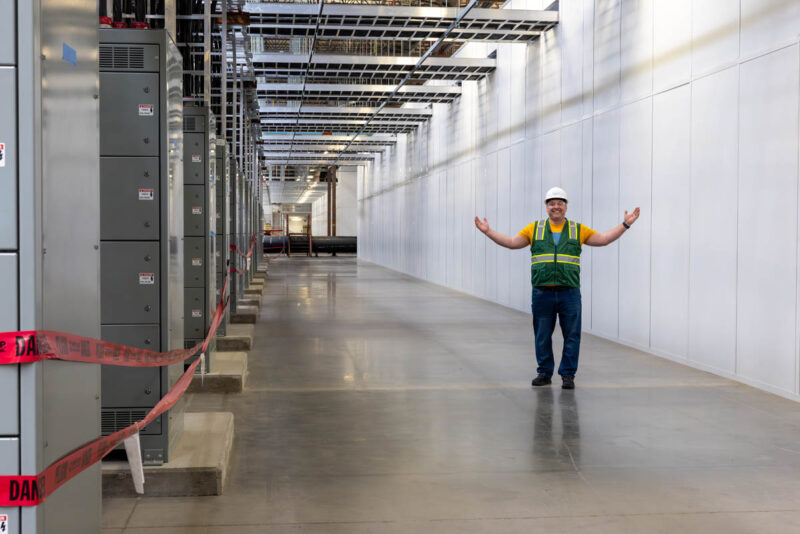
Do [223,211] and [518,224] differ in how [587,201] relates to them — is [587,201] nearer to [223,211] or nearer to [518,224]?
[518,224]

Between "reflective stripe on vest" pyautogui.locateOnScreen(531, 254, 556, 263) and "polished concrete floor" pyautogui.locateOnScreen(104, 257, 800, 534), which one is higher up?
"reflective stripe on vest" pyautogui.locateOnScreen(531, 254, 556, 263)

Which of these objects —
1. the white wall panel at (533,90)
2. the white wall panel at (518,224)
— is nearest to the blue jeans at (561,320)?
the white wall panel at (518,224)

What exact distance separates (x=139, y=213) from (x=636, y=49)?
779cm

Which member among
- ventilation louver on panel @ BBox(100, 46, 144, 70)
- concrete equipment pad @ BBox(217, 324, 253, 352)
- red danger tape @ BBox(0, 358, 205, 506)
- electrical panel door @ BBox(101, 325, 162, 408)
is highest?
ventilation louver on panel @ BBox(100, 46, 144, 70)

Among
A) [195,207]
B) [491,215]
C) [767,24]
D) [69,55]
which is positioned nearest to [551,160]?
[491,215]

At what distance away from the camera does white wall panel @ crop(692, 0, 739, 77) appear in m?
8.41

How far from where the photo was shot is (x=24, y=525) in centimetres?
261

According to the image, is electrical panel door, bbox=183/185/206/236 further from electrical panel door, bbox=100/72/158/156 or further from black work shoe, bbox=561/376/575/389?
black work shoe, bbox=561/376/575/389

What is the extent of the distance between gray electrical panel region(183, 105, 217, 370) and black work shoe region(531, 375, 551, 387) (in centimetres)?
308

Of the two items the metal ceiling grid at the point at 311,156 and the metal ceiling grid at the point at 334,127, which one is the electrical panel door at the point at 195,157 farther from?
the metal ceiling grid at the point at 311,156

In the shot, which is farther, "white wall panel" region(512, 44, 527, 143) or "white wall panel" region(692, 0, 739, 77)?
"white wall panel" region(512, 44, 527, 143)

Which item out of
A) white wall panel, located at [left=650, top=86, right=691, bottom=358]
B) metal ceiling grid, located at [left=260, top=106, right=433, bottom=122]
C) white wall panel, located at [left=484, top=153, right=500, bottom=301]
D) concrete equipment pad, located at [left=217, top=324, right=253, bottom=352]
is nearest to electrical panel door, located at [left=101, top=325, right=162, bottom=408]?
concrete equipment pad, located at [left=217, top=324, right=253, bottom=352]

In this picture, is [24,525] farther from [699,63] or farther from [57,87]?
[699,63]

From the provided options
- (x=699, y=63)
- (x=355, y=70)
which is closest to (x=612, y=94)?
(x=699, y=63)
